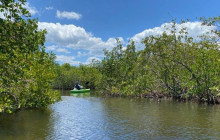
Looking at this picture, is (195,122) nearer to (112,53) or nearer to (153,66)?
(153,66)

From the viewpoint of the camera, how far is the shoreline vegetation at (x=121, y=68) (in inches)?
327

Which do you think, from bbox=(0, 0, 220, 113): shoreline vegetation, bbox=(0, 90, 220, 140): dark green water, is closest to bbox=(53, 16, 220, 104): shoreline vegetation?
bbox=(0, 0, 220, 113): shoreline vegetation

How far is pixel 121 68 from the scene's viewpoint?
3241cm

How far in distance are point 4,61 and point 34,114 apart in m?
7.58

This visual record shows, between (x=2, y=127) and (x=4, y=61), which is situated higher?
(x=4, y=61)

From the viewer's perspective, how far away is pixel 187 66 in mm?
21219

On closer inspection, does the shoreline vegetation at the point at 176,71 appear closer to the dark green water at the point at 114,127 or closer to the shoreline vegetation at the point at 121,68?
the shoreline vegetation at the point at 121,68

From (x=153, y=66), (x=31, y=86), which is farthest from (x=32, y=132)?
(x=153, y=66)

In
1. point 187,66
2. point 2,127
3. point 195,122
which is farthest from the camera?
point 187,66

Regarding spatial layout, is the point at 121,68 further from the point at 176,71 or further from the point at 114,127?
the point at 114,127

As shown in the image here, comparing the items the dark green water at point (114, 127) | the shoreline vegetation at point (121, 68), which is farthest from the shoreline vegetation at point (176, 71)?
the dark green water at point (114, 127)

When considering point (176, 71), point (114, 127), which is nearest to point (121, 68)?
point (176, 71)

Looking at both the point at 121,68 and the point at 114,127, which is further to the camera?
the point at 121,68

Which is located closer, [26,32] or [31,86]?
[26,32]
